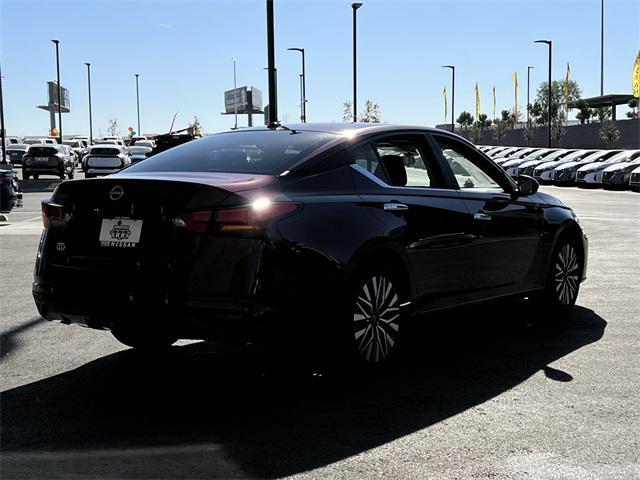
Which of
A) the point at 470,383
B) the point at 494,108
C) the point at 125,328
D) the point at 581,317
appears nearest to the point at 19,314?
the point at 125,328

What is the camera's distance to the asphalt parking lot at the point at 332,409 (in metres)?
3.94

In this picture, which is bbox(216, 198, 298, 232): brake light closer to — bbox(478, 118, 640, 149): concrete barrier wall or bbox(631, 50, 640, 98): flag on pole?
bbox(631, 50, 640, 98): flag on pole

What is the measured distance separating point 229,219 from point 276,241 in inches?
10.9

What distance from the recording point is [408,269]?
578cm

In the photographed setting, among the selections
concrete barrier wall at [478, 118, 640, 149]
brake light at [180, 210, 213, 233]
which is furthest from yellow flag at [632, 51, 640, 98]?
brake light at [180, 210, 213, 233]

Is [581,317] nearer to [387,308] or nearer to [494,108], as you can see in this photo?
[387,308]

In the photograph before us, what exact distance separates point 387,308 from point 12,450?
2419 mm

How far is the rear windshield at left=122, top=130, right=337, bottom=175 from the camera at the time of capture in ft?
17.8

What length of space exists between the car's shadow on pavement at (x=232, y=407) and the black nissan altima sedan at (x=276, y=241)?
12.8 inches

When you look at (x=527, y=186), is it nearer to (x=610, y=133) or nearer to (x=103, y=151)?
(x=103, y=151)

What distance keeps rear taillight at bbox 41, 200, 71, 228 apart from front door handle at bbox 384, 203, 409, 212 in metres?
1.92

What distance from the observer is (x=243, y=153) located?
224 inches

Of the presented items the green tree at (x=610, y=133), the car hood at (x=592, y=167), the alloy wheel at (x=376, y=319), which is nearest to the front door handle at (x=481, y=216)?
the alloy wheel at (x=376, y=319)

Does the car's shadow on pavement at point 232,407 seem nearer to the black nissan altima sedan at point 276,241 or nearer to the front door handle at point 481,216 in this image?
the black nissan altima sedan at point 276,241
